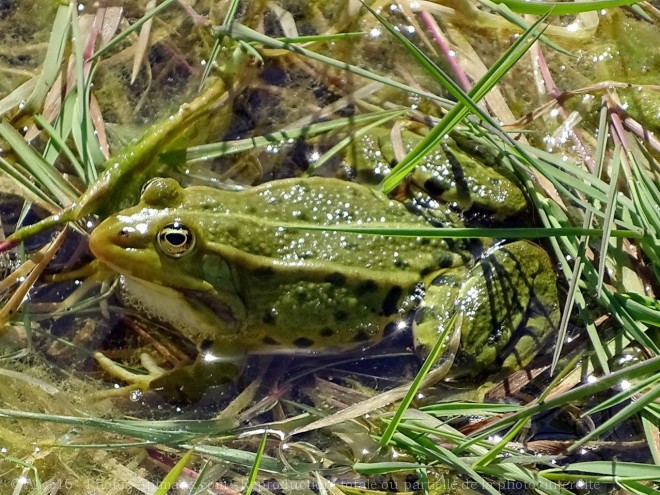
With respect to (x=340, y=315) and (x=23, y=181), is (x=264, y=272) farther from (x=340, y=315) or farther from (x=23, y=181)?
(x=23, y=181)

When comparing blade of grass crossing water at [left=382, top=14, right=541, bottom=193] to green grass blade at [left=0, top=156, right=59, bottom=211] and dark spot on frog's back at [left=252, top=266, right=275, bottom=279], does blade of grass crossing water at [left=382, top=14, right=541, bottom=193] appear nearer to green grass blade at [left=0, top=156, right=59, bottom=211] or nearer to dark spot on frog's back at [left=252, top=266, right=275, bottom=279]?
dark spot on frog's back at [left=252, top=266, right=275, bottom=279]

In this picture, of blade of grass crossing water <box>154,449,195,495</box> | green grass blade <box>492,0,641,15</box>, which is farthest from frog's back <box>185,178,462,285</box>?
green grass blade <box>492,0,641,15</box>

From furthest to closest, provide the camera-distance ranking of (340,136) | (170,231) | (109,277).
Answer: (340,136)
(109,277)
(170,231)

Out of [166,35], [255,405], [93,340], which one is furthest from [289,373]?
[166,35]

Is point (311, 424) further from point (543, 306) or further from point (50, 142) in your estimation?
point (50, 142)

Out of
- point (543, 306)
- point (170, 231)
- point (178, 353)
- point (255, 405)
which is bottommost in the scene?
point (543, 306)

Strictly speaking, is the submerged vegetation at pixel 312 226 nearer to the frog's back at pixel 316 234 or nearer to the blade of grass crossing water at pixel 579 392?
the blade of grass crossing water at pixel 579 392

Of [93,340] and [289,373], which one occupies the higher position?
[93,340]
